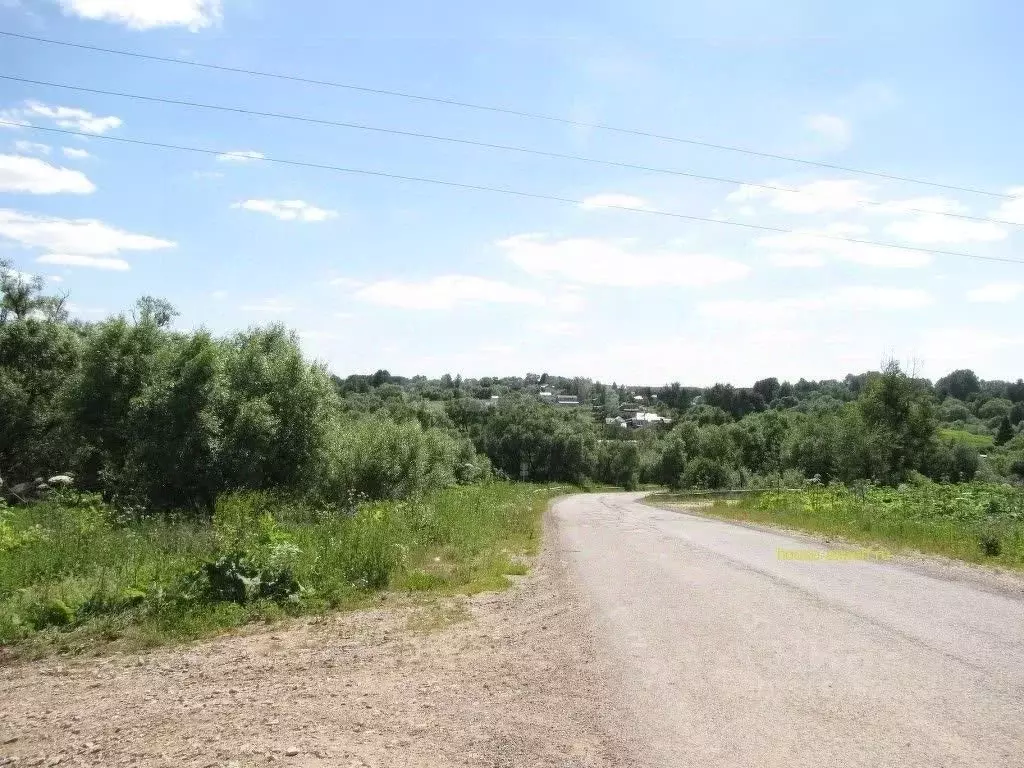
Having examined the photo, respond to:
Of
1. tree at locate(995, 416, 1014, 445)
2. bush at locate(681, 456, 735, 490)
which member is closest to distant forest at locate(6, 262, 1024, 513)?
bush at locate(681, 456, 735, 490)

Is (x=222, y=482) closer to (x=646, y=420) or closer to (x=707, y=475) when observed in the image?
(x=707, y=475)

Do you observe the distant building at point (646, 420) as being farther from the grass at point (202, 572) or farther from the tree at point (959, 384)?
the grass at point (202, 572)

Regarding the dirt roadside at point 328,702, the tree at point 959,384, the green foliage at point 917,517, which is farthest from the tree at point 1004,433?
the dirt roadside at point 328,702

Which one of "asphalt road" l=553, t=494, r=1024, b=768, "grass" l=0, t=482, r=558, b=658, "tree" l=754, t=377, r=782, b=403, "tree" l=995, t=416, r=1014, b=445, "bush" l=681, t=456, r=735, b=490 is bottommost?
"bush" l=681, t=456, r=735, b=490

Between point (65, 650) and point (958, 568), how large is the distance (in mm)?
14145

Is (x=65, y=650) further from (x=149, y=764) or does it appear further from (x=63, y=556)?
(x=63, y=556)

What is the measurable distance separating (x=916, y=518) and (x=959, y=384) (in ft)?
542

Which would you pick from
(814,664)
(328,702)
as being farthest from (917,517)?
(328,702)

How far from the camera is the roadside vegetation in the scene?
9648mm

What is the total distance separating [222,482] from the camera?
26156 millimetres

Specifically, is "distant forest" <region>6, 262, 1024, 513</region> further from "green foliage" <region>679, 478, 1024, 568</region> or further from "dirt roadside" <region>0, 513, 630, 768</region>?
"dirt roadside" <region>0, 513, 630, 768</region>

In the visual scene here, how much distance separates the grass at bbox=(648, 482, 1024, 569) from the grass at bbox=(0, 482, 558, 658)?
29.9ft

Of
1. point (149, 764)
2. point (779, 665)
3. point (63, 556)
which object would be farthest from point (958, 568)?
point (63, 556)

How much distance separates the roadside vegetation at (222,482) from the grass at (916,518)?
1.26 ft
